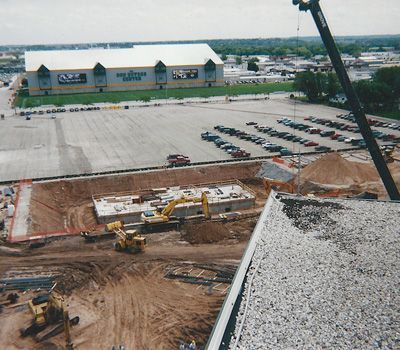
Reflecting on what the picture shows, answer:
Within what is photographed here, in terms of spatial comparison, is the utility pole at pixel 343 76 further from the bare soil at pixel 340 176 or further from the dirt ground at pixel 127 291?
the dirt ground at pixel 127 291

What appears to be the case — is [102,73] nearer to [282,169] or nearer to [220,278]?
[282,169]

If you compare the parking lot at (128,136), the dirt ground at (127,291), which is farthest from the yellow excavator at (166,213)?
the parking lot at (128,136)

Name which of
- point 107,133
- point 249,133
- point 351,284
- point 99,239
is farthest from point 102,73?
point 351,284

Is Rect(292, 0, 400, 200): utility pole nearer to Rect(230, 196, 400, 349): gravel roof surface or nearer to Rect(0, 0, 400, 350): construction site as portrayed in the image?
Rect(0, 0, 400, 350): construction site

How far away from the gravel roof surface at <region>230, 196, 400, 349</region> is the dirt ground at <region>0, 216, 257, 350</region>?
17.0 ft

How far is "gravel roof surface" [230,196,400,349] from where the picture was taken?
15523mm

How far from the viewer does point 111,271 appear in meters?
28.0

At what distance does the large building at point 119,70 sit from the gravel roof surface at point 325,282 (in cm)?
8552

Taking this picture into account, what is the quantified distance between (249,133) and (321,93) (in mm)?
35471

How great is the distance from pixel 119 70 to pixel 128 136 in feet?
159

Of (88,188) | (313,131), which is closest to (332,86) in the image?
(313,131)

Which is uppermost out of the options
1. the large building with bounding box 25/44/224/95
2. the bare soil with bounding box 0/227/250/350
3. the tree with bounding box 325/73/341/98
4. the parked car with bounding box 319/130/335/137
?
the large building with bounding box 25/44/224/95

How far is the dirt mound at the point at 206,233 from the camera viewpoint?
32.0m

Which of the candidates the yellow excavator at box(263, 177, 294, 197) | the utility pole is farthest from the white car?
the utility pole
